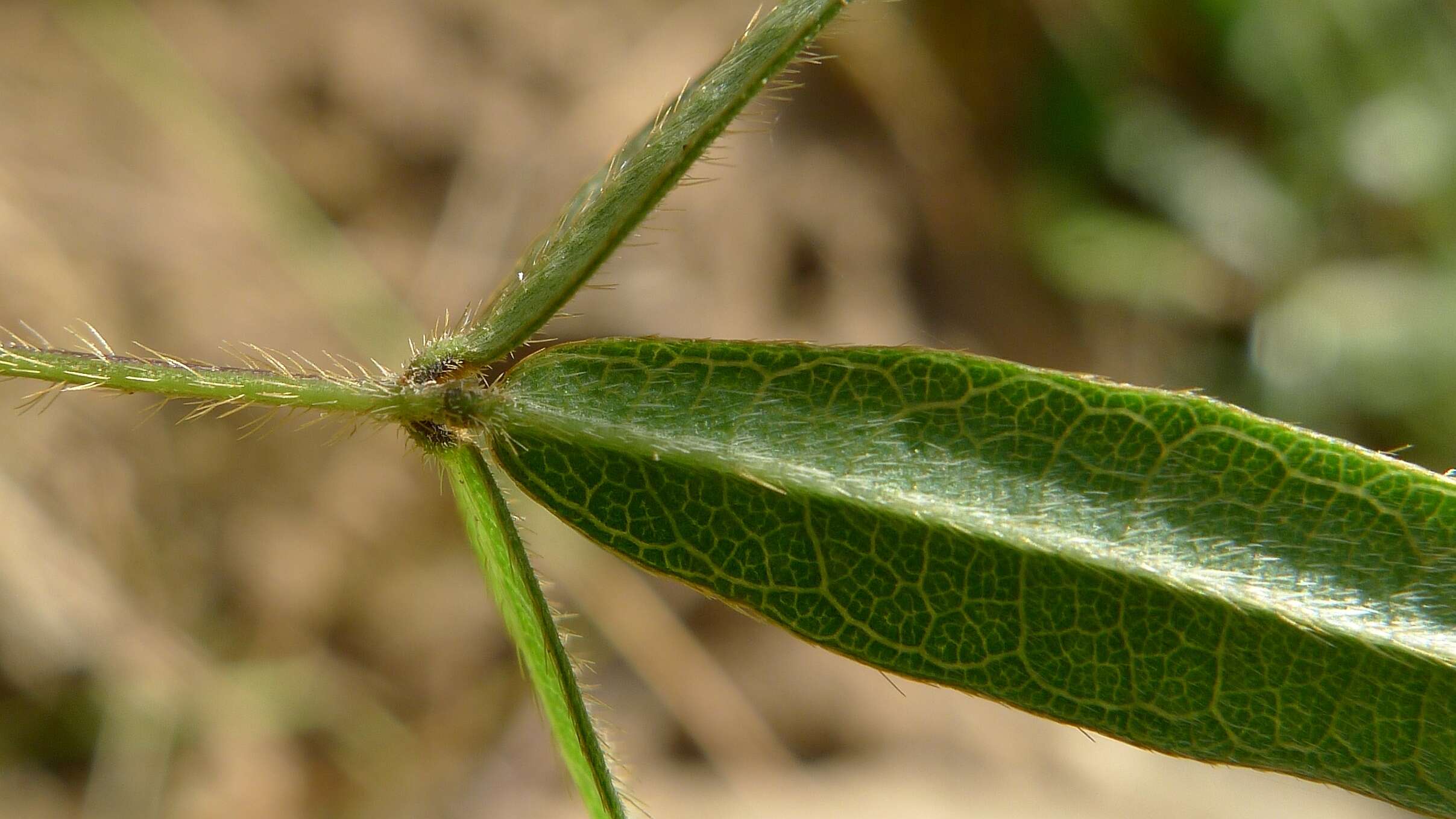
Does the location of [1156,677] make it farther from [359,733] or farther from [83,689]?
[83,689]

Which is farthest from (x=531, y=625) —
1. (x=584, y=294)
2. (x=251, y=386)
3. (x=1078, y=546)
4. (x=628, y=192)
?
(x=584, y=294)

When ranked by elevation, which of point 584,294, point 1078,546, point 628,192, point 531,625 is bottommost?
point 531,625

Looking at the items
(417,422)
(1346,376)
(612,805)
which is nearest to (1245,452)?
(612,805)

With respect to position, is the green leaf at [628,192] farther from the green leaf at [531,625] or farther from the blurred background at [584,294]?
the blurred background at [584,294]

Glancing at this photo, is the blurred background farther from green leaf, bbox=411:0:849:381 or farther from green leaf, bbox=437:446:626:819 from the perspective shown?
green leaf, bbox=437:446:626:819

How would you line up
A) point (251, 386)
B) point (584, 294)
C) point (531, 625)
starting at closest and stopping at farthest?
point (251, 386)
point (531, 625)
point (584, 294)

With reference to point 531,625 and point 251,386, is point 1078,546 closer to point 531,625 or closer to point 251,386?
point 531,625
